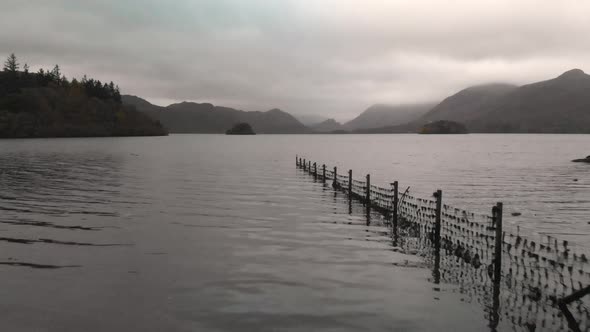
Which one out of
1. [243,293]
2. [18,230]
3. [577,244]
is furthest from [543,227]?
[18,230]

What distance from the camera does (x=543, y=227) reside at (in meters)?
25.4

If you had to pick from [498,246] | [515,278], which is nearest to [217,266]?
[498,246]

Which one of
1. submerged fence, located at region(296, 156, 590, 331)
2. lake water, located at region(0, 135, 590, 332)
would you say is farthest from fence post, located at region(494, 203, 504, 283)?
lake water, located at region(0, 135, 590, 332)

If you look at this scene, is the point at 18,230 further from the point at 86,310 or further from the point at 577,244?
the point at 577,244

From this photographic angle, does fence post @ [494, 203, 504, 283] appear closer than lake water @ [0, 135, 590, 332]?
No

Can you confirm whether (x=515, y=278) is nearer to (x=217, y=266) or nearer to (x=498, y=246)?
(x=498, y=246)

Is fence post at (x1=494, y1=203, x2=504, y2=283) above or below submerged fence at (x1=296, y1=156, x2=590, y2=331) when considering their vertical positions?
above

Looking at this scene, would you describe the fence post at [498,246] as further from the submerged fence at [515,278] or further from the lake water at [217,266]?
the lake water at [217,266]

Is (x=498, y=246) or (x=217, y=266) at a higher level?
(x=498, y=246)

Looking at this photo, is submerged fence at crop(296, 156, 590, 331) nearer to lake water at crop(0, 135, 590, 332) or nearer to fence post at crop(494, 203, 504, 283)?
fence post at crop(494, 203, 504, 283)

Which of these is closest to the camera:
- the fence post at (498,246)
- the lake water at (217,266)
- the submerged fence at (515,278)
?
the lake water at (217,266)

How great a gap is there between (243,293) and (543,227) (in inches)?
795

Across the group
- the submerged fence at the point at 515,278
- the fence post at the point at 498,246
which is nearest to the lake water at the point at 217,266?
the submerged fence at the point at 515,278

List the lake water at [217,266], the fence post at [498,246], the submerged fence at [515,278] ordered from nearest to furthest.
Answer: the lake water at [217,266], the submerged fence at [515,278], the fence post at [498,246]
